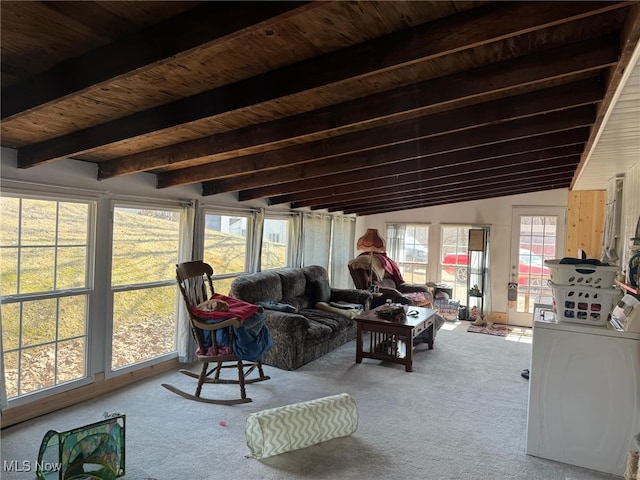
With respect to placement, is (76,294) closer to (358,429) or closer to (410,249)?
(358,429)

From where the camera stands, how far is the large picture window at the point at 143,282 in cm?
391

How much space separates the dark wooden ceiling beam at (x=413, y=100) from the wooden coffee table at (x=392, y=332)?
2.33 meters

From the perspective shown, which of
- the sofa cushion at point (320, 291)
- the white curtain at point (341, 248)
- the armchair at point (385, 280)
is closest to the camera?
the sofa cushion at point (320, 291)

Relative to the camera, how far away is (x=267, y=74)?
217cm

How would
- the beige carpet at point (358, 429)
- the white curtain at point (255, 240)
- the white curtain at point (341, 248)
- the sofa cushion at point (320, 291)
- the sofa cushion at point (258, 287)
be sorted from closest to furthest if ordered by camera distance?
the beige carpet at point (358, 429), the sofa cushion at point (258, 287), the white curtain at point (255, 240), the sofa cushion at point (320, 291), the white curtain at point (341, 248)

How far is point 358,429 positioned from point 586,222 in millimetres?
5567

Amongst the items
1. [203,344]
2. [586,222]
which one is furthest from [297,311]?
[586,222]

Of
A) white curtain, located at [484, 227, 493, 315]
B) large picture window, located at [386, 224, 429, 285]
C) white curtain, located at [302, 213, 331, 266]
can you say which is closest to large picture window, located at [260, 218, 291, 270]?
white curtain, located at [302, 213, 331, 266]

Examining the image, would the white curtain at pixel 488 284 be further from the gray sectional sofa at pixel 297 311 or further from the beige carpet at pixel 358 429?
the beige carpet at pixel 358 429

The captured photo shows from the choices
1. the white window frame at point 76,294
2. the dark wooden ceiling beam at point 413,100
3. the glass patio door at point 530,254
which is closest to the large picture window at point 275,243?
the white window frame at point 76,294

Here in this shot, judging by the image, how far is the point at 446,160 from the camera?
4.08 metres

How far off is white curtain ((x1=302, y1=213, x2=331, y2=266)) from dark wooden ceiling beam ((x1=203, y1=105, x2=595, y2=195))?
205 centimetres

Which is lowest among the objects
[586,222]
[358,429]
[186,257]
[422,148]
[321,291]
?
[358,429]

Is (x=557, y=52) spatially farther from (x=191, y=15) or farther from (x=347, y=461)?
(x=347, y=461)
